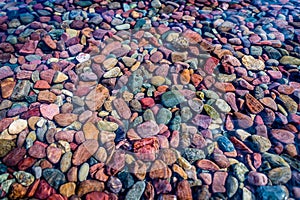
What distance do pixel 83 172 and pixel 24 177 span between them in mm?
226

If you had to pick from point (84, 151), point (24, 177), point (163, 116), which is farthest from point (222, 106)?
point (24, 177)

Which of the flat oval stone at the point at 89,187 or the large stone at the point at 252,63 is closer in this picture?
the flat oval stone at the point at 89,187

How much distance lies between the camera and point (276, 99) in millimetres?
1561

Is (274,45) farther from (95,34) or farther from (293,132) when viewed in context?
(95,34)

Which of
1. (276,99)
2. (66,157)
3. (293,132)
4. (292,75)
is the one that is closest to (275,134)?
(293,132)

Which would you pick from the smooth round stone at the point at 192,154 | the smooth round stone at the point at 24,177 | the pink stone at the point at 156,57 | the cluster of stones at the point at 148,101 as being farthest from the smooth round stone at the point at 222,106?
the smooth round stone at the point at 24,177

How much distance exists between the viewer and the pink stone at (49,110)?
1477 millimetres

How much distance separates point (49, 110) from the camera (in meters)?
1.50

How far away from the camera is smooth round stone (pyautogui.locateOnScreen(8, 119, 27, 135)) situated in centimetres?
143

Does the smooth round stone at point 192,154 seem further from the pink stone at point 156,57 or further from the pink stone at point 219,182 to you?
the pink stone at point 156,57

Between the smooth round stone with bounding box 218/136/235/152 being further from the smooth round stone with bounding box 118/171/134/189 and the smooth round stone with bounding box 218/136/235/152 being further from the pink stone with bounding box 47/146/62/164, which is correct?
the pink stone with bounding box 47/146/62/164

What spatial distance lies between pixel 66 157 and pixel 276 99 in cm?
99

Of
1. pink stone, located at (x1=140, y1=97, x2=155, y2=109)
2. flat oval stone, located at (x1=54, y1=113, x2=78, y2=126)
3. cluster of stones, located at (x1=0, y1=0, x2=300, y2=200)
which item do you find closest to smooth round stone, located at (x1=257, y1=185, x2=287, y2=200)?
cluster of stones, located at (x1=0, y1=0, x2=300, y2=200)

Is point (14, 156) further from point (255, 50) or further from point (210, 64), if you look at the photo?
point (255, 50)
